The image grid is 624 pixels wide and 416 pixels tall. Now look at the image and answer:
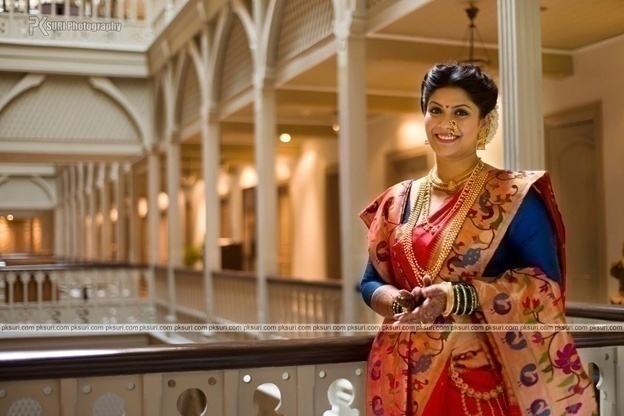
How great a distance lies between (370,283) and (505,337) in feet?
1.43

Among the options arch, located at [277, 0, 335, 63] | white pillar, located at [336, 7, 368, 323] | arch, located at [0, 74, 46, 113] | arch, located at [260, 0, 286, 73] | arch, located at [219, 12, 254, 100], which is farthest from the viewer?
arch, located at [219, 12, 254, 100]

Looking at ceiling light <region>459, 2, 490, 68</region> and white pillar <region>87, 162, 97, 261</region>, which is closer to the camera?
ceiling light <region>459, 2, 490, 68</region>

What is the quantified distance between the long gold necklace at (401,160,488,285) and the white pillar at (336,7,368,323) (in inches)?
204

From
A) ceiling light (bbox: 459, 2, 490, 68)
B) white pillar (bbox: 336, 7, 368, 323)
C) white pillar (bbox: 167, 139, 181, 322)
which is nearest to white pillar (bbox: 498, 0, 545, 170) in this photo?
ceiling light (bbox: 459, 2, 490, 68)

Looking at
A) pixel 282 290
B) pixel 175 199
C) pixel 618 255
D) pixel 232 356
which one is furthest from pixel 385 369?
pixel 175 199

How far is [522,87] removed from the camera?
514 centimetres

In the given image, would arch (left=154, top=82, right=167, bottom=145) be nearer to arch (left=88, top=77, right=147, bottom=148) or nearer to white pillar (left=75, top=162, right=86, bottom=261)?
arch (left=88, top=77, right=147, bottom=148)

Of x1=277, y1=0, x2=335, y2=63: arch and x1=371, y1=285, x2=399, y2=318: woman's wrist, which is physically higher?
x1=277, y1=0, x2=335, y2=63: arch

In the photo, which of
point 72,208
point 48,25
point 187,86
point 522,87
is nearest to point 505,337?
point 48,25

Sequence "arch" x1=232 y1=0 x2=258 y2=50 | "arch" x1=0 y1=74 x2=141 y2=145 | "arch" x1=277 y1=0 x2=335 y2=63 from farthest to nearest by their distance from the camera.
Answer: "arch" x1=0 y1=74 x2=141 y2=145 < "arch" x1=232 y1=0 x2=258 y2=50 < "arch" x1=277 y1=0 x2=335 y2=63

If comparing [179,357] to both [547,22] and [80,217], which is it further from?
[80,217]

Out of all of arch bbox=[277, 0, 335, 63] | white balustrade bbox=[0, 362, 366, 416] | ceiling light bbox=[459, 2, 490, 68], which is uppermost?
arch bbox=[277, 0, 335, 63]

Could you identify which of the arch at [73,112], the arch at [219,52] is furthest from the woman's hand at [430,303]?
the arch at [219,52]

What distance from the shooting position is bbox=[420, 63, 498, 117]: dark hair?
219cm
